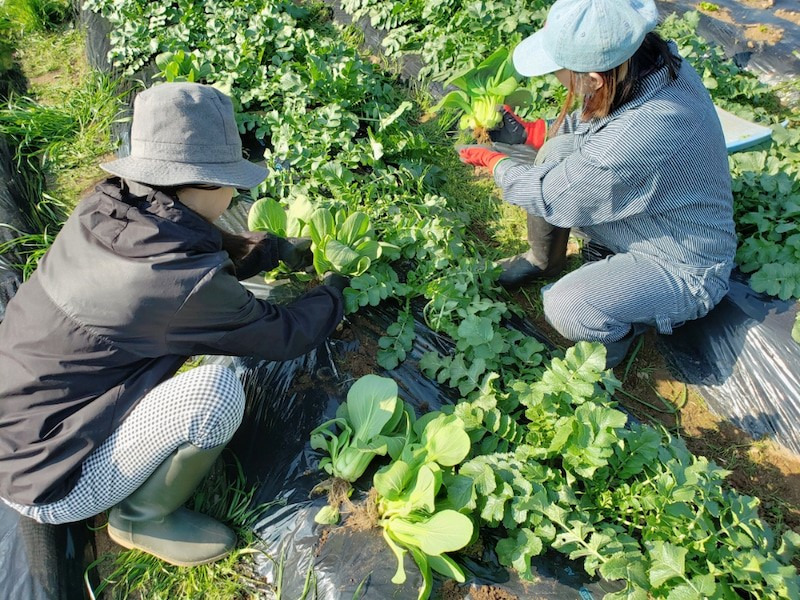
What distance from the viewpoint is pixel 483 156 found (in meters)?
2.63

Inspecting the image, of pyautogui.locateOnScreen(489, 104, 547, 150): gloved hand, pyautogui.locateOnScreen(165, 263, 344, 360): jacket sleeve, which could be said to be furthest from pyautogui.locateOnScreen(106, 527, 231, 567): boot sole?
pyautogui.locateOnScreen(489, 104, 547, 150): gloved hand

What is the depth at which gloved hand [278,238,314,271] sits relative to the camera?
2279 mm

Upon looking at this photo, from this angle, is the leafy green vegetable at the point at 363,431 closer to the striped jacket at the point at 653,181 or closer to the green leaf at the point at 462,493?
the green leaf at the point at 462,493

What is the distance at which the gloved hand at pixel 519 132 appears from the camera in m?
2.94

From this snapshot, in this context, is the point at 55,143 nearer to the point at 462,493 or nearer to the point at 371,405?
the point at 371,405

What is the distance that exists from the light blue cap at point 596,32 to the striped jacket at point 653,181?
0.19 metres

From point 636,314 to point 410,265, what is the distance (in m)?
0.91

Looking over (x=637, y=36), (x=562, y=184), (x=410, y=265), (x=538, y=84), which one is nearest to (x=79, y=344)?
(x=410, y=265)

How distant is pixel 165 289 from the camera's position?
1507 mm

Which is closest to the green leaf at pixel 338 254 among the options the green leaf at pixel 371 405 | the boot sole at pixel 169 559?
the green leaf at pixel 371 405

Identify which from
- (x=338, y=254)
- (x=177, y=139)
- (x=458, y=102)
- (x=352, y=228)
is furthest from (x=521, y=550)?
(x=458, y=102)

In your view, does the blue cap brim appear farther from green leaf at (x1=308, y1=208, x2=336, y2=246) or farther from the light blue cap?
green leaf at (x1=308, y1=208, x2=336, y2=246)

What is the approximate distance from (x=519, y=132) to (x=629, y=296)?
1.18 meters

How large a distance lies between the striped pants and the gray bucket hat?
4.44ft
